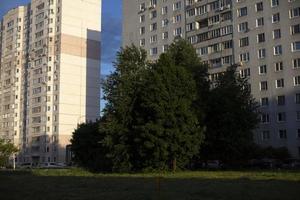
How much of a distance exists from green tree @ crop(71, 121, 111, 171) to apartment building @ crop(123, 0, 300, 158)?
24.4 metres

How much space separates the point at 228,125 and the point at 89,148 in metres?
20.2

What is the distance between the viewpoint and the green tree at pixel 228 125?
58.5 metres

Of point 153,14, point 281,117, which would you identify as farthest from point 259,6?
point 153,14

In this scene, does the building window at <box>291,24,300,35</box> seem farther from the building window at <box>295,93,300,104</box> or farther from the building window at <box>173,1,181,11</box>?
the building window at <box>173,1,181,11</box>

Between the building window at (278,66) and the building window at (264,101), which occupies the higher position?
the building window at (278,66)

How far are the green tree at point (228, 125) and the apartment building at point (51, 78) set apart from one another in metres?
76.2

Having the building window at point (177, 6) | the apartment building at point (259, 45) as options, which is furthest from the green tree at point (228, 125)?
the building window at point (177, 6)

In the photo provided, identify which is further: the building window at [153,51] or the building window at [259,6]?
the building window at [153,51]

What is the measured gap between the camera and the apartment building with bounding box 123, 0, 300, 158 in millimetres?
85325

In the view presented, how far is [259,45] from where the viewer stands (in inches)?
3600

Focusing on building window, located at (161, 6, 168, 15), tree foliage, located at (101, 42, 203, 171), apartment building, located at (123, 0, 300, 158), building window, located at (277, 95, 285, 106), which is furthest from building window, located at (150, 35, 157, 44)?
tree foliage, located at (101, 42, 203, 171)

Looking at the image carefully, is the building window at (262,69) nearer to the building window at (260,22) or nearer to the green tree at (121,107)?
the building window at (260,22)

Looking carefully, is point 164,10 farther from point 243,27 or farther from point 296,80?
point 296,80

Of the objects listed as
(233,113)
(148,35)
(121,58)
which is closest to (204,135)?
(233,113)
